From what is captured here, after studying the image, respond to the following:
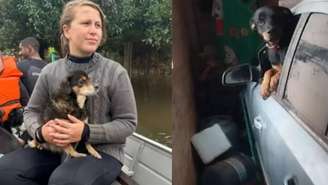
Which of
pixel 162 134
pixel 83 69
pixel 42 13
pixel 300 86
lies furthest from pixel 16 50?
pixel 300 86

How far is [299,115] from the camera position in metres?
1.29

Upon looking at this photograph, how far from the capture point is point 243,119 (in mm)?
1536

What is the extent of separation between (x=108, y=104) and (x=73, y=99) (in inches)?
6.0

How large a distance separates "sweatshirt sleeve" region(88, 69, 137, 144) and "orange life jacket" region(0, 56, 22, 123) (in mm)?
2089

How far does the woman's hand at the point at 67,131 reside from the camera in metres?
2.14

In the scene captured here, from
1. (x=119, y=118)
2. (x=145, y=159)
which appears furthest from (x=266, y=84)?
(x=145, y=159)

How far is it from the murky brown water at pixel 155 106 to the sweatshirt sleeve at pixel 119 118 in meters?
0.18

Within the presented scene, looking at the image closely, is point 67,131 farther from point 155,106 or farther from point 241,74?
point 241,74

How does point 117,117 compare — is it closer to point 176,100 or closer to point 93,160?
point 93,160

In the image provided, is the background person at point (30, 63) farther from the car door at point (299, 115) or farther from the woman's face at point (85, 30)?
the car door at point (299, 115)

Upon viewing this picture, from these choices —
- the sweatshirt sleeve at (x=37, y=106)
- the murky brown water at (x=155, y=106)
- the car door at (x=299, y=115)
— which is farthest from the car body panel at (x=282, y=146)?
the sweatshirt sleeve at (x=37, y=106)

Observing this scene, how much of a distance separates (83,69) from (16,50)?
15.4 ft

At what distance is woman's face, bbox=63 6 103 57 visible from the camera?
7.32 feet

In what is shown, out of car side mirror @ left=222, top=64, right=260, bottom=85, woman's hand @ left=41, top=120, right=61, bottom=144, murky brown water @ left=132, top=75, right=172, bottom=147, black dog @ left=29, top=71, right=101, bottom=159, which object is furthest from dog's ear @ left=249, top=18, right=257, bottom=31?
woman's hand @ left=41, top=120, right=61, bottom=144
